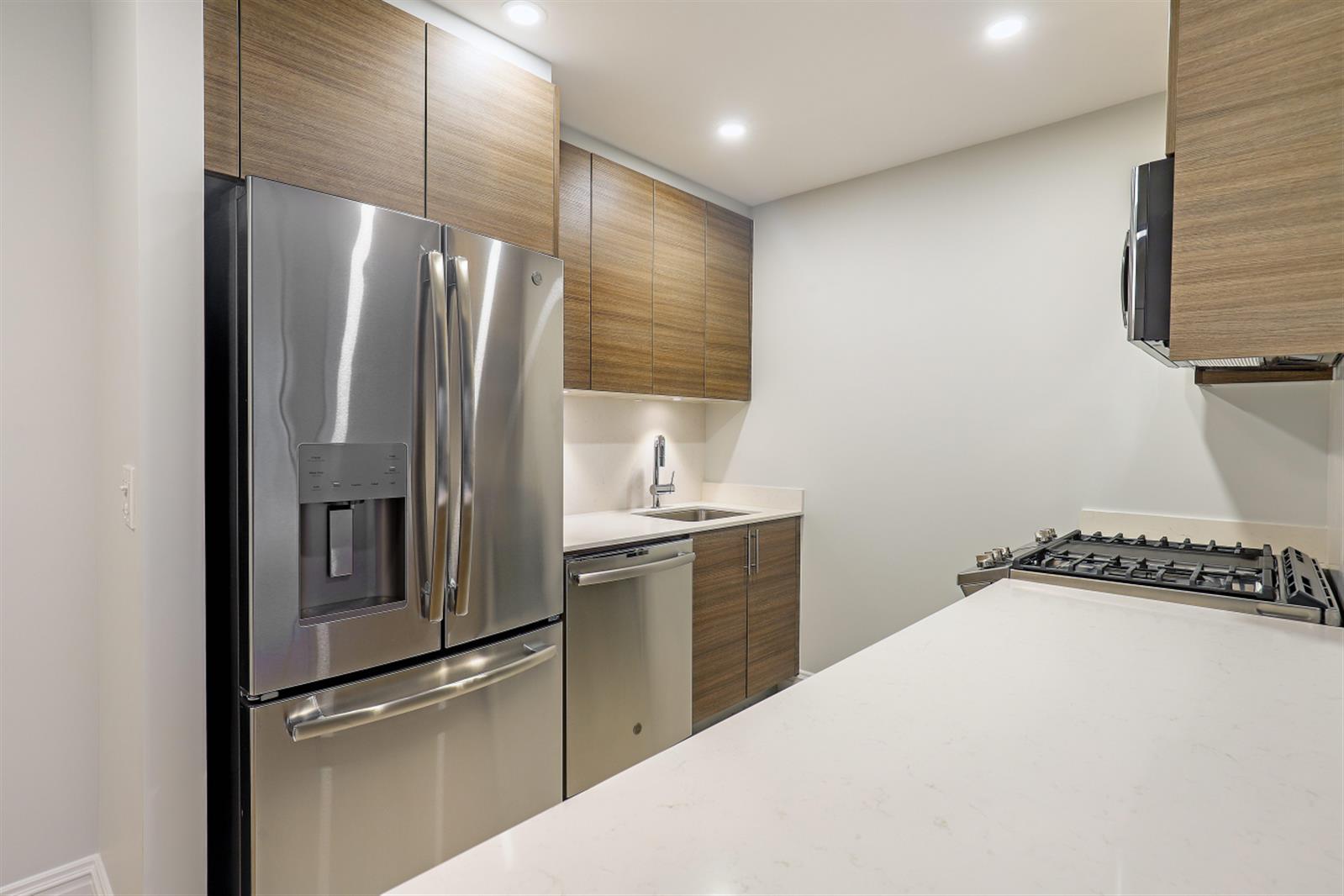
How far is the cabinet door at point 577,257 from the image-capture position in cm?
263

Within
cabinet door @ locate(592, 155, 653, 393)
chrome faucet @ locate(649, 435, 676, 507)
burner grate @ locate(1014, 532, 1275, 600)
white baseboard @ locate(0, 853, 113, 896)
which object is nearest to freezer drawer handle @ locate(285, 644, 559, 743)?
white baseboard @ locate(0, 853, 113, 896)

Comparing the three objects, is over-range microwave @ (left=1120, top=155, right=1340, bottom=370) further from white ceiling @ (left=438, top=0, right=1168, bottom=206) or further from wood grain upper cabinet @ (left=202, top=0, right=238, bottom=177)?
wood grain upper cabinet @ (left=202, top=0, right=238, bottom=177)

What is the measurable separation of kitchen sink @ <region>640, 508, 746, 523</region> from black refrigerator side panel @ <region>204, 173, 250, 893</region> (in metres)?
2.00

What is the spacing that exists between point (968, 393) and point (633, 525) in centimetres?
157

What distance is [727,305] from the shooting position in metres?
3.46

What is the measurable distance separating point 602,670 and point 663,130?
215 centimetres

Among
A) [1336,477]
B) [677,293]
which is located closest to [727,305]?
[677,293]

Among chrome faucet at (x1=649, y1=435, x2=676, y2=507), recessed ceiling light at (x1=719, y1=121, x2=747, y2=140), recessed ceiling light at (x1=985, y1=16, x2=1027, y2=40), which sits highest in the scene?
recessed ceiling light at (x1=719, y1=121, x2=747, y2=140)

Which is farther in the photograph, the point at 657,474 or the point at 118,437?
the point at 657,474

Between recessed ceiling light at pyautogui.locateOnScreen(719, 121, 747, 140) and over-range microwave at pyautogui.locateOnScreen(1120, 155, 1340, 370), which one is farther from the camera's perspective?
recessed ceiling light at pyautogui.locateOnScreen(719, 121, 747, 140)

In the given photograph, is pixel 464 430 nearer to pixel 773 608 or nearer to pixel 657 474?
pixel 657 474

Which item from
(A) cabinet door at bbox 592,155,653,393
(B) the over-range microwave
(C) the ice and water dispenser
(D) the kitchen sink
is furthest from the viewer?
(D) the kitchen sink

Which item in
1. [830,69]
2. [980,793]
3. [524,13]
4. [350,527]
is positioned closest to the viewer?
[980,793]

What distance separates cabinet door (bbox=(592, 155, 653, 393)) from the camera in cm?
277
